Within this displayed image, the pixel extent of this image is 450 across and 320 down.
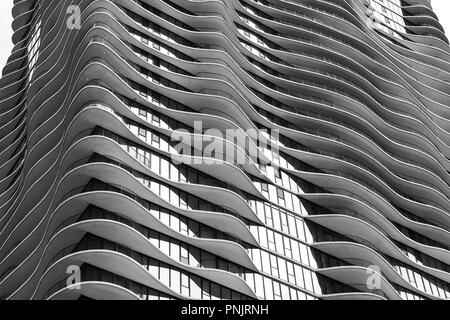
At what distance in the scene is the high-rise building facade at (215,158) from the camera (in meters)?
71.0

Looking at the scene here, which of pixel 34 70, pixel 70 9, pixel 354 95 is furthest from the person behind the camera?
pixel 354 95

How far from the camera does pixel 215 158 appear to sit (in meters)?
80.7

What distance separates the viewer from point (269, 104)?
93875 mm

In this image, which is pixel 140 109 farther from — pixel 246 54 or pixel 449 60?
pixel 449 60

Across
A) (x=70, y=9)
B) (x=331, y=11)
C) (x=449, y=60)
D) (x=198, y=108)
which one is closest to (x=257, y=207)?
(x=198, y=108)

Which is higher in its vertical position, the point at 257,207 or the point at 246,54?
the point at 246,54

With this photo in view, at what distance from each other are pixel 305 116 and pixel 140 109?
70.2 feet

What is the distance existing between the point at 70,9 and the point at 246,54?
1883 centimetres

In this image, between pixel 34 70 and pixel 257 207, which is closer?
pixel 257 207

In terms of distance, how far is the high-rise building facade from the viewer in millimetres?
71000

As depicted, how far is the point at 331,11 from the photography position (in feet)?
372
